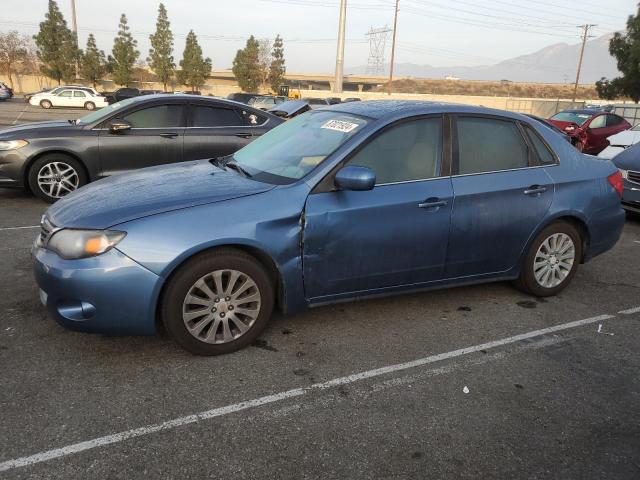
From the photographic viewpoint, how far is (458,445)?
104 inches

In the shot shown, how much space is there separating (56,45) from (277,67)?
2331 cm

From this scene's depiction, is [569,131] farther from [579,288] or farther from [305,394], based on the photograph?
[305,394]

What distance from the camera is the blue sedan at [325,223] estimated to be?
10.2ft

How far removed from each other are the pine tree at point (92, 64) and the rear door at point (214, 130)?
54179 millimetres

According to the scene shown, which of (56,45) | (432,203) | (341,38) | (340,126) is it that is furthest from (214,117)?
(56,45)

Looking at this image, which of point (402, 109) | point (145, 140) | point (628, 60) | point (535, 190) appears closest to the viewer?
point (402, 109)

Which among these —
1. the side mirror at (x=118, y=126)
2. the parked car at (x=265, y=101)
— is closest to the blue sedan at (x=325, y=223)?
the side mirror at (x=118, y=126)

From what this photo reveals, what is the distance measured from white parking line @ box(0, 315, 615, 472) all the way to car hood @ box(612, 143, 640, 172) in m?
4.85

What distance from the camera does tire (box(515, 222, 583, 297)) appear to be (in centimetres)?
441

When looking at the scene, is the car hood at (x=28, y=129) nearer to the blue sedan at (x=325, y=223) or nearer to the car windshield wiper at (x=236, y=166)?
the blue sedan at (x=325, y=223)

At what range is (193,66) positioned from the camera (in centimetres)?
6109

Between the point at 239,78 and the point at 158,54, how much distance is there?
918 cm

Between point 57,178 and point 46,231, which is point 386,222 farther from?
point 57,178

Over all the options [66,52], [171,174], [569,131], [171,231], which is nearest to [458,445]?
[171,231]
